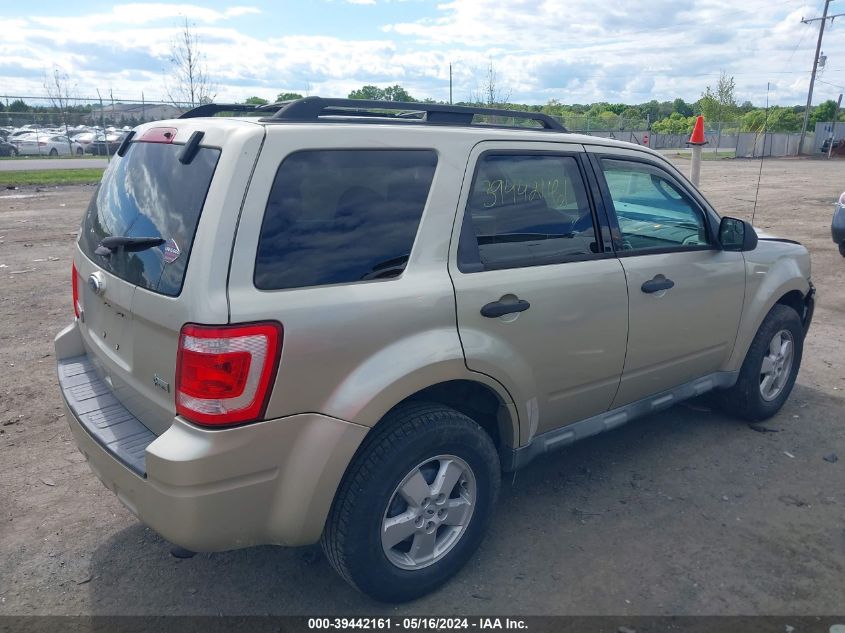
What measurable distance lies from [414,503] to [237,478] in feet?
2.56

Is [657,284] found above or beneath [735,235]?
beneath

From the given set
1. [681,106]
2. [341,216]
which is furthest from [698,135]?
[681,106]

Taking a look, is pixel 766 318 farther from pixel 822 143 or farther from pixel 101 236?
pixel 822 143

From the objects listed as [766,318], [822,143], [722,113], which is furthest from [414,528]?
[722,113]

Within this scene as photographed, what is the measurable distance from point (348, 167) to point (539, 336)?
116 centimetres

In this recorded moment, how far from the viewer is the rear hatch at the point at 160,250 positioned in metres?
2.36

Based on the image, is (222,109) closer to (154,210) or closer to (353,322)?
(154,210)

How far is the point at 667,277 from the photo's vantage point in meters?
3.75

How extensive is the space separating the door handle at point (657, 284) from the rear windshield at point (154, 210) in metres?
2.26

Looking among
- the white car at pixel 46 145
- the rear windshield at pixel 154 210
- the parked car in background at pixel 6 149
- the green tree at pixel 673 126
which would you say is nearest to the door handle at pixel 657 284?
the rear windshield at pixel 154 210

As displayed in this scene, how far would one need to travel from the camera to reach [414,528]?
2855 millimetres

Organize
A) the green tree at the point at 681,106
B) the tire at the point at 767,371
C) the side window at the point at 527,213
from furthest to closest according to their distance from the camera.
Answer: the green tree at the point at 681,106 < the tire at the point at 767,371 < the side window at the point at 527,213

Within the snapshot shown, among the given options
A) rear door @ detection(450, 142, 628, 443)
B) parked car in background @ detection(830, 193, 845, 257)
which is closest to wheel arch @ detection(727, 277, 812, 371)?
rear door @ detection(450, 142, 628, 443)

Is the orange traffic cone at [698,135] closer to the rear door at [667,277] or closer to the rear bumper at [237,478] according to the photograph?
the rear door at [667,277]
